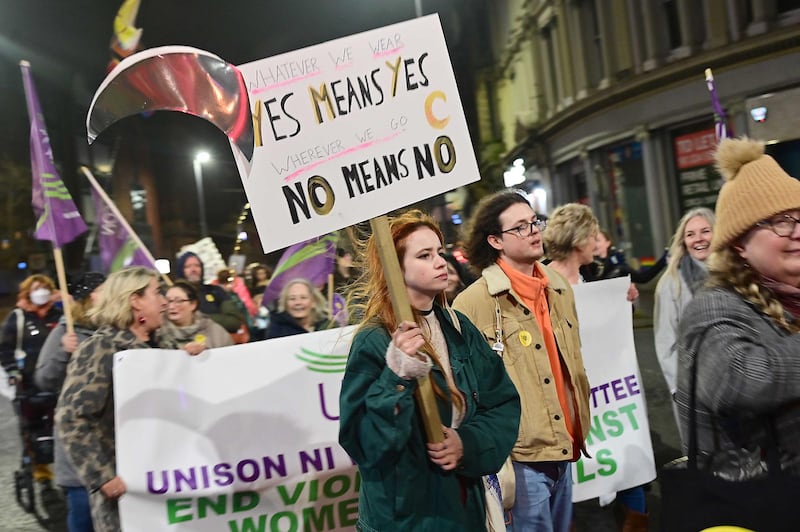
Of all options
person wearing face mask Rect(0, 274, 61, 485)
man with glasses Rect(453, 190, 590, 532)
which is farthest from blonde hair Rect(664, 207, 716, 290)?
person wearing face mask Rect(0, 274, 61, 485)

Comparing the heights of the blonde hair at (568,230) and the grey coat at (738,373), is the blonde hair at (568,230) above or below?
above

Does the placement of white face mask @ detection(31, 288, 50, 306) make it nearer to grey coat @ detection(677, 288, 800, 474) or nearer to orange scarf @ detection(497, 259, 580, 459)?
orange scarf @ detection(497, 259, 580, 459)

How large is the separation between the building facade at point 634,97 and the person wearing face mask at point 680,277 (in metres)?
11.5

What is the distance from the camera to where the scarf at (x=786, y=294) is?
199 cm

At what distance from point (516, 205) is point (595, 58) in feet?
60.7

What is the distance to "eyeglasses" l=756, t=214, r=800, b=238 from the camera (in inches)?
78.2

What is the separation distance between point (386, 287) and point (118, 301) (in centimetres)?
172

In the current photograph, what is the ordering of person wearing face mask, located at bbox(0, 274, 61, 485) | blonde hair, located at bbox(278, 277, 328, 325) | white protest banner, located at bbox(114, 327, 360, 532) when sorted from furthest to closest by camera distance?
person wearing face mask, located at bbox(0, 274, 61, 485) → blonde hair, located at bbox(278, 277, 328, 325) → white protest banner, located at bbox(114, 327, 360, 532)

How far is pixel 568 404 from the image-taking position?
3.28 metres

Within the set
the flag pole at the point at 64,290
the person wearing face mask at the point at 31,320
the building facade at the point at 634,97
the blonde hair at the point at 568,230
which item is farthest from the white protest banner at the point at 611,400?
the building facade at the point at 634,97

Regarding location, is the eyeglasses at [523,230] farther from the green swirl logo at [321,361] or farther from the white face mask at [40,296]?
the white face mask at [40,296]

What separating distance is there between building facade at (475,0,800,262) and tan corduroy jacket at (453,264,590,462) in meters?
13.6

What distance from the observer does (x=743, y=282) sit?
201 centimetres

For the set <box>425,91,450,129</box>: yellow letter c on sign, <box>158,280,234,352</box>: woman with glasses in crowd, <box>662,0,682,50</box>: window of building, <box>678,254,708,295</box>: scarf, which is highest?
<box>662,0,682,50</box>: window of building
